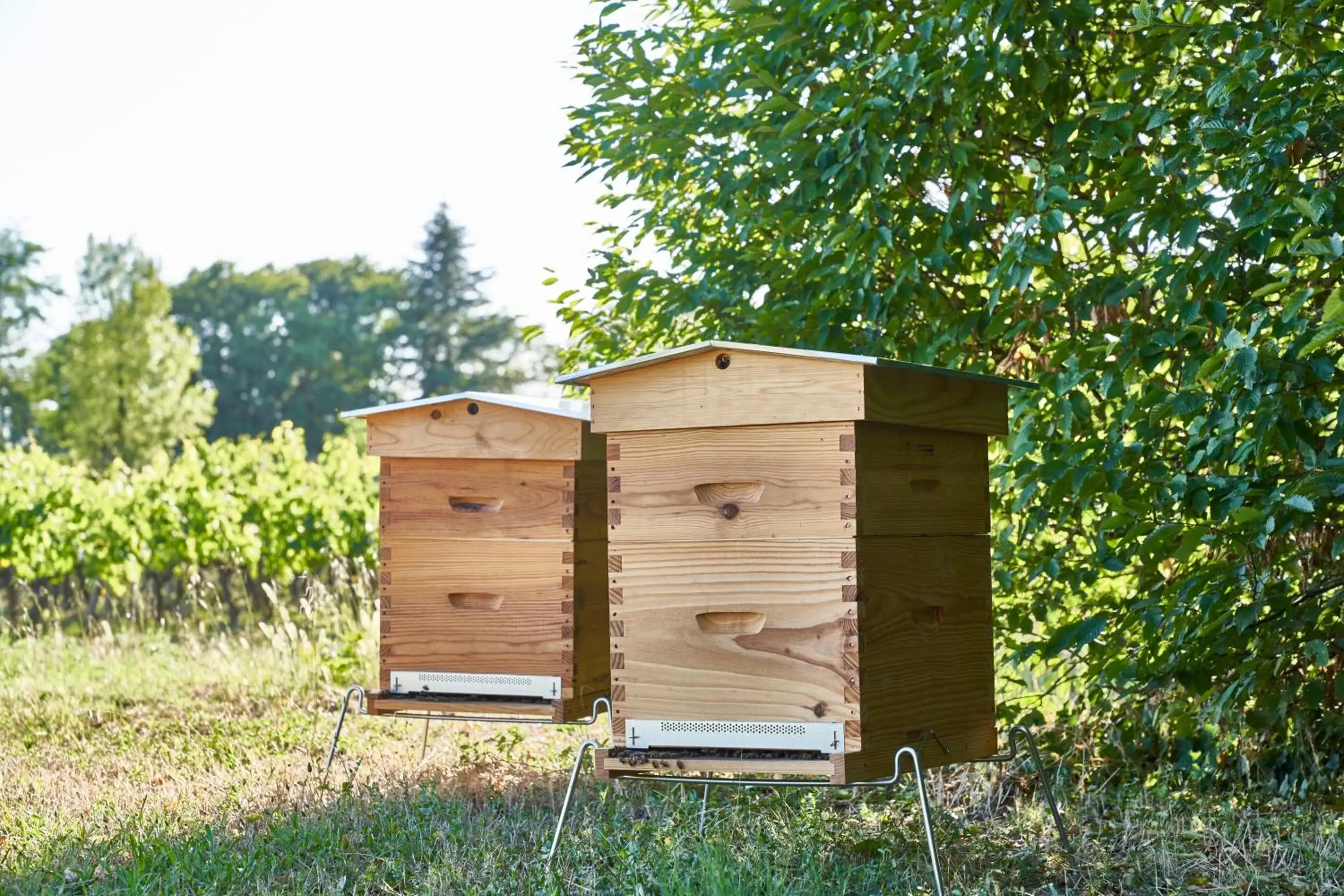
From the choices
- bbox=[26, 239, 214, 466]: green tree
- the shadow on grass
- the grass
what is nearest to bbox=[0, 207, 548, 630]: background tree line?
bbox=[26, 239, 214, 466]: green tree

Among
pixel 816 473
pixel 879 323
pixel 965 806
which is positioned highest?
pixel 879 323

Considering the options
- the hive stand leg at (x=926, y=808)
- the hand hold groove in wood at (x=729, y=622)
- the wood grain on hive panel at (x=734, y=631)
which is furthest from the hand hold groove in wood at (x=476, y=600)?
the hive stand leg at (x=926, y=808)

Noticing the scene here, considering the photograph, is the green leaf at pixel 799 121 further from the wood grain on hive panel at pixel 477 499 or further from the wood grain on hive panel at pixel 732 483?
the wood grain on hive panel at pixel 732 483

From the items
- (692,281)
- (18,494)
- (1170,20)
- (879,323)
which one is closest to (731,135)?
(692,281)

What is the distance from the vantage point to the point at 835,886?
4.18m

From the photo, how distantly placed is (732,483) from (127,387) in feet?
117

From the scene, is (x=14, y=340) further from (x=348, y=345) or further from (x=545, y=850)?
(x=545, y=850)

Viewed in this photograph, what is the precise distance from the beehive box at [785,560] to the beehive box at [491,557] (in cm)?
117

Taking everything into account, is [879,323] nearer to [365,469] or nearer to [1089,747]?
[1089,747]

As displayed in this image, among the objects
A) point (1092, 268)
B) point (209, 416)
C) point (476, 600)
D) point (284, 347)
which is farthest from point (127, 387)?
point (1092, 268)

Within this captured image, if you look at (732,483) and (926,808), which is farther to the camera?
(732,483)

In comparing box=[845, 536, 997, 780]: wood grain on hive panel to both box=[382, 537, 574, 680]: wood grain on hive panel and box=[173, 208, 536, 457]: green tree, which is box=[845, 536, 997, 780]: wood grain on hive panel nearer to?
box=[382, 537, 574, 680]: wood grain on hive panel

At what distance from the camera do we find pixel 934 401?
4.08 metres

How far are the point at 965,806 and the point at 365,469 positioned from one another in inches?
420
